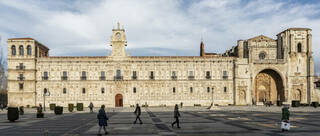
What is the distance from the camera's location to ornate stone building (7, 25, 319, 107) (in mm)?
57844

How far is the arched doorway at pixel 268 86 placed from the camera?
62562mm

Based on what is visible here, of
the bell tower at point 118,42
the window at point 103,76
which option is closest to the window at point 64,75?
the window at point 103,76

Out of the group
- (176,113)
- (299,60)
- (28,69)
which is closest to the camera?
(176,113)

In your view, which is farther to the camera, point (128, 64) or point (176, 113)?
point (128, 64)

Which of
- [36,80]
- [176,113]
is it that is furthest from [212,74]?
[176,113]

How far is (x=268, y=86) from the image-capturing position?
63062mm

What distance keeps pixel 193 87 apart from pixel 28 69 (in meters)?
34.9

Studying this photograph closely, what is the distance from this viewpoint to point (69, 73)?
5900cm

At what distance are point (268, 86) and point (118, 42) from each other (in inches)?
1384

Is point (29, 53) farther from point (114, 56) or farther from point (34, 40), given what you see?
point (114, 56)

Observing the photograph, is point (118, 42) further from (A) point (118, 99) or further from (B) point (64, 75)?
(B) point (64, 75)

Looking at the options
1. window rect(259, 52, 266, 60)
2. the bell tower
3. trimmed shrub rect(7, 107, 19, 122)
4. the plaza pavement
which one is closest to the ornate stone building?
the bell tower

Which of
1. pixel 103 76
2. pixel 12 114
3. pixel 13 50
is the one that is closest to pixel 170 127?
pixel 12 114

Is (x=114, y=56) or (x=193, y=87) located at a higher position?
(x=114, y=56)
